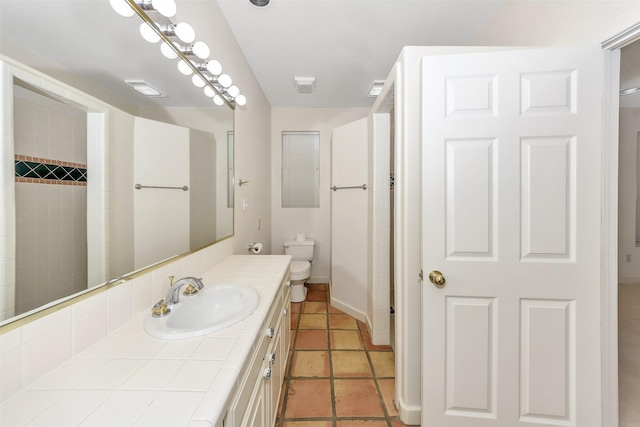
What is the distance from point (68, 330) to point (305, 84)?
250cm

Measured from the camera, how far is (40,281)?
62cm

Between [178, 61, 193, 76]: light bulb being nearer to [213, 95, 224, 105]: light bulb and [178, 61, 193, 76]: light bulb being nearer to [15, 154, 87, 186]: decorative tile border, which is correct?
[213, 95, 224, 105]: light bulb

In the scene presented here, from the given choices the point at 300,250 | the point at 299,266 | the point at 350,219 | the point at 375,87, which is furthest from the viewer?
the point at 300,250

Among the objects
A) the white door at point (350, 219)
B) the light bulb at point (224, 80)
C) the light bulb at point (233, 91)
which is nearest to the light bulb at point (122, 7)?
the light bulb at point (224, 80)

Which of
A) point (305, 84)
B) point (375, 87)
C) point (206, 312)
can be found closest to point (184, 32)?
point (206, 312)

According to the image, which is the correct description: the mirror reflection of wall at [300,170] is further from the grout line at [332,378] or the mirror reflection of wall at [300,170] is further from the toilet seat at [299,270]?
the grout line at [332,378]

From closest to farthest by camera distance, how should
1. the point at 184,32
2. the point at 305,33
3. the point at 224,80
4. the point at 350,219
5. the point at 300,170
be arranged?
the point at 184,32 < the point at 224,80 < the point at 305,33 < the point at 350,219 < the point at 300,170

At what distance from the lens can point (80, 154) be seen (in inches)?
27.7

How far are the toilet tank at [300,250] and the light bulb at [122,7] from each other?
236cm

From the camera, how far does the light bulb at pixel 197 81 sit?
1275 mm

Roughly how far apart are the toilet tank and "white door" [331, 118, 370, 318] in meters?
0.45

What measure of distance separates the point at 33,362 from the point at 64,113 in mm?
661

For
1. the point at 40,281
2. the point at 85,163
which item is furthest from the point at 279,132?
the point at 40,281

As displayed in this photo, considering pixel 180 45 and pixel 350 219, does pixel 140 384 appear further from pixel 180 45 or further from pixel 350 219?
pixel 350 219
